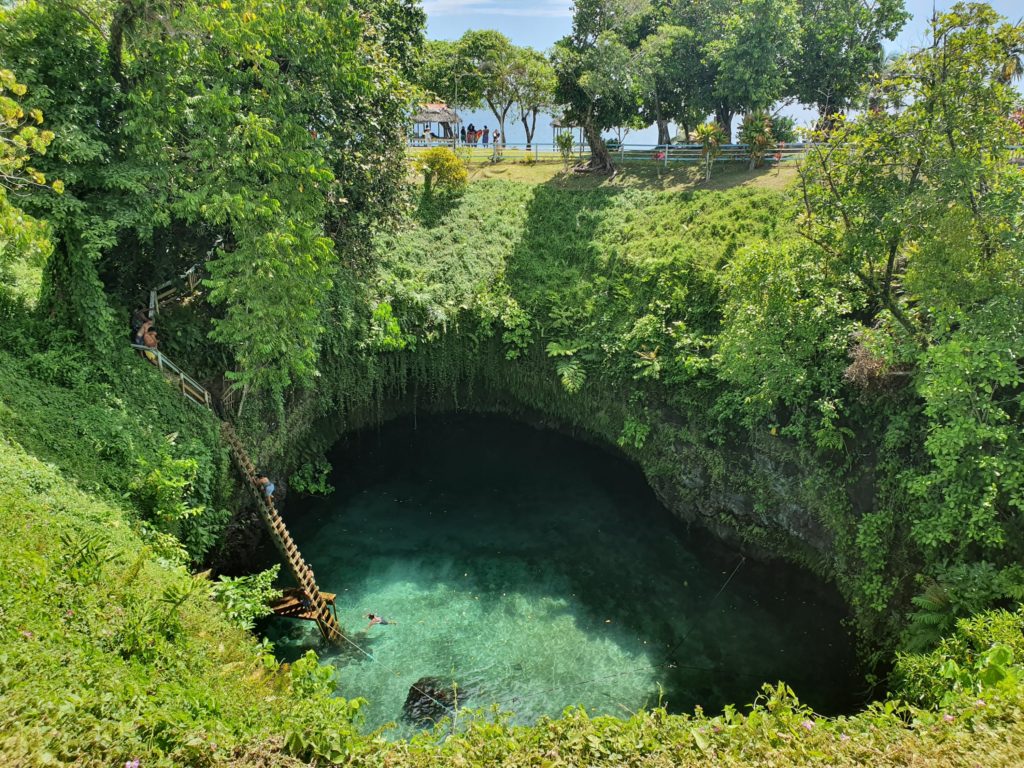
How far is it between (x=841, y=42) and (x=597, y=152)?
1372 cm

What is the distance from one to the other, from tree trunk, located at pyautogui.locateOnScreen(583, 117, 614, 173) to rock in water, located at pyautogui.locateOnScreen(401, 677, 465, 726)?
27.7 metres

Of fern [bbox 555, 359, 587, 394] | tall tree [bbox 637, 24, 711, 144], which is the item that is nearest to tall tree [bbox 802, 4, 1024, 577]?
fern [bbox 555, 359, 587, 394]

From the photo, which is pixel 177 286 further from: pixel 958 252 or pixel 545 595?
pixel 958 252

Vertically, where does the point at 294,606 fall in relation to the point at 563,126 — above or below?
below

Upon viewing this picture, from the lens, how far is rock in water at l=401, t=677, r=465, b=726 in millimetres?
12945

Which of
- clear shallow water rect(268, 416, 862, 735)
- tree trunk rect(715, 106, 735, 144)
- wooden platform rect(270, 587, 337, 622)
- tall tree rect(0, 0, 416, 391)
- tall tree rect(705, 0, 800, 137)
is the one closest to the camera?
tall tree rect(0, 0, 416, 391)

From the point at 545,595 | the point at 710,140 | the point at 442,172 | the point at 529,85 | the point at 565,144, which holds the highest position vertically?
the point at 529,85

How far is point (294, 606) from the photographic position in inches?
589

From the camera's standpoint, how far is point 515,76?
155ft

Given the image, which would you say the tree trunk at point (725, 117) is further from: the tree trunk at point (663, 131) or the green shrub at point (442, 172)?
the green shrub at point (442, 172)

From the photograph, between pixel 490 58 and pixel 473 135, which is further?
pixel 490 58

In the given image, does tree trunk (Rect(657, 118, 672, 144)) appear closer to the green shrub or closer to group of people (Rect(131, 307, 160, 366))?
the green shrub

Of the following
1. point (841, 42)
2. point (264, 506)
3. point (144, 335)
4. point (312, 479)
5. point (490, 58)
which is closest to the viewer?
point (144, 335)

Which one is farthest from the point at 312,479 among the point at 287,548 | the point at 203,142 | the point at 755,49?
the point at 755,49
